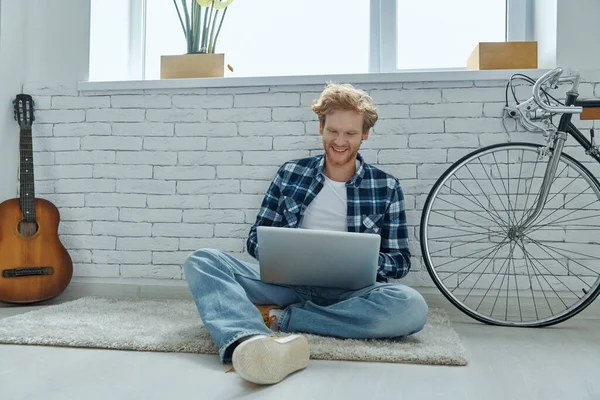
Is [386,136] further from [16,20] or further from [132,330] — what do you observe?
[16,20]

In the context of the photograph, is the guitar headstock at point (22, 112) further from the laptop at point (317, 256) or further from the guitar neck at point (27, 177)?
the laptop at point (317, 256)

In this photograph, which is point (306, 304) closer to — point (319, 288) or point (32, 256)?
point (319, 288)

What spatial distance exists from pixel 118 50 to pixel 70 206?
779mm

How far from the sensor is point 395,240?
82.0 inches

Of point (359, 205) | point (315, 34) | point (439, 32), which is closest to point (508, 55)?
point (439, 32)

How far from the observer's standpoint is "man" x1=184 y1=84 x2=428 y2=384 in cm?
149

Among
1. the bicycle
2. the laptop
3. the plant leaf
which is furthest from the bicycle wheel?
the plant leaf

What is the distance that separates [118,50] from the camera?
287cm

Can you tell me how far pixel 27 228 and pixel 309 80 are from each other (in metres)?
1.36

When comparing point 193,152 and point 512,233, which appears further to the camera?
point 193,152

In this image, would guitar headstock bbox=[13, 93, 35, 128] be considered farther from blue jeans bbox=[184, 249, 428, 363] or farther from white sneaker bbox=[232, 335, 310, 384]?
white sneaker bbox=[232, 335, 310, 384]

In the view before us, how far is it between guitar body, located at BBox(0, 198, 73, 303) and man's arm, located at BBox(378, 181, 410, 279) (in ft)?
4.66

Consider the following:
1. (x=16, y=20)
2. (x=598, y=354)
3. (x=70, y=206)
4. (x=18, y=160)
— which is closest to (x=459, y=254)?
(x=598, y=354)

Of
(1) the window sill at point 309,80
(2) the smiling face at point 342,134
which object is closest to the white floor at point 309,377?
(2) the smiling face at point 342,134
